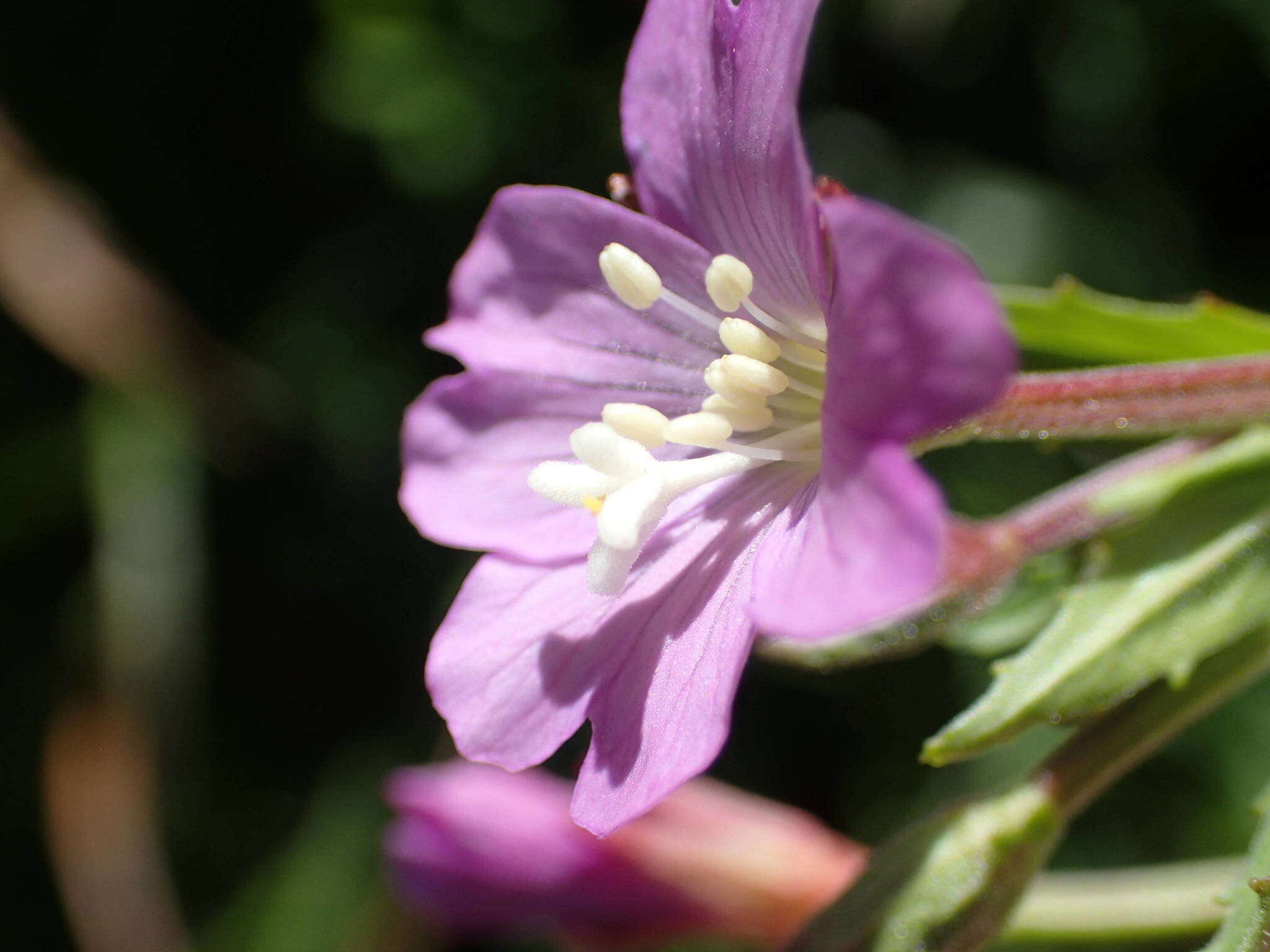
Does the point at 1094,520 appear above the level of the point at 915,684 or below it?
above

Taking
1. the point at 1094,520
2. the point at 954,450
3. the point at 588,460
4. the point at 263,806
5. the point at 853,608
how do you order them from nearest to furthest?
1. the point at 853,608
2. the point at 588,460
3. the point at 1094,520
4. the point at 954,450
5. the point at 263,806

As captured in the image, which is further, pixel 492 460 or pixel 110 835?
pixel 110 835

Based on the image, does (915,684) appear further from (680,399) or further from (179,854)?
(179,854)

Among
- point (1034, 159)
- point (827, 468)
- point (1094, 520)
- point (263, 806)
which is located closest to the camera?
point (827, 468)

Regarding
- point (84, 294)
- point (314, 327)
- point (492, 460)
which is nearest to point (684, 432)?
point (492, 460)

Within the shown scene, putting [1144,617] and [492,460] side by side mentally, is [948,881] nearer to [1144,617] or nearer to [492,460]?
[1144,617]

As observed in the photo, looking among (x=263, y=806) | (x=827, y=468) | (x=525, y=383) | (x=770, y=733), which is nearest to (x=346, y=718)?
(x=263, y=806)

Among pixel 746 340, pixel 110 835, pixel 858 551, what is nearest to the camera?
pixel 858 551
